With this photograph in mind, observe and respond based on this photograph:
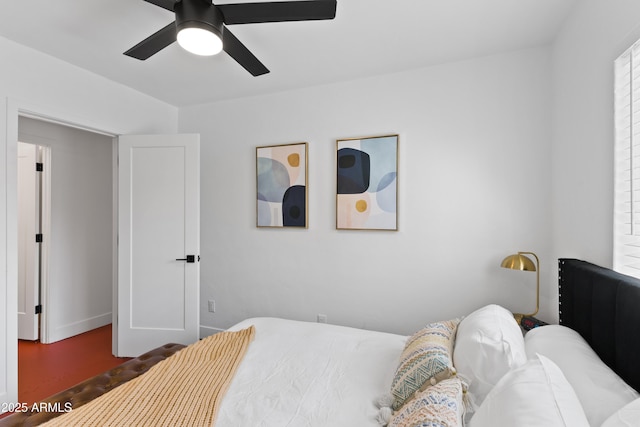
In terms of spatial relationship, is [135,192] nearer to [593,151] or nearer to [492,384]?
[492,384]

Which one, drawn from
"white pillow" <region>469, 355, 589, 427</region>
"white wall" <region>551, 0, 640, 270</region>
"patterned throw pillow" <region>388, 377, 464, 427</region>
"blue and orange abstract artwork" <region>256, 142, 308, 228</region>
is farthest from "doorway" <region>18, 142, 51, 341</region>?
"white wall" <region>551, 0, 640, 270</region>

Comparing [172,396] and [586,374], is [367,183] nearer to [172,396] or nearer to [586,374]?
[586,374]

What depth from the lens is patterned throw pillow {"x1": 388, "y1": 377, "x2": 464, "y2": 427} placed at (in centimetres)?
97

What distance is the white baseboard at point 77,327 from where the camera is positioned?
11.5ft

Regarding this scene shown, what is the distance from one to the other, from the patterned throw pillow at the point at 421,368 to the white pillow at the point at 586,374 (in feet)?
1.27

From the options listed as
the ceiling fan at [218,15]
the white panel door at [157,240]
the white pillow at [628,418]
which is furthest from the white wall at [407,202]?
the white pillow at [628,418]

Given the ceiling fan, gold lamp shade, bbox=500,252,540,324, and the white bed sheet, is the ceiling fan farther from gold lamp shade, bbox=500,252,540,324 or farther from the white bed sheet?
gold lamp shade, bbox=500,252,540,324

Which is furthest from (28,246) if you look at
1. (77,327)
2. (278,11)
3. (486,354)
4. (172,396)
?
(486,354)

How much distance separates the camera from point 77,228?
384 cm

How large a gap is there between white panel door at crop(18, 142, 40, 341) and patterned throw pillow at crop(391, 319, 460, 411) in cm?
410

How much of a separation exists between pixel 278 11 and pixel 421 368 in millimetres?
1669

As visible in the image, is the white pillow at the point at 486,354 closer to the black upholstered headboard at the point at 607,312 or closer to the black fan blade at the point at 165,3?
the black upholstered headboard at the point at 607,312

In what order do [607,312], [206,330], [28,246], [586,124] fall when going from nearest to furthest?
[607,312], [586,124], [206,330], [28,246]

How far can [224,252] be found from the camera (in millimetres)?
3381
